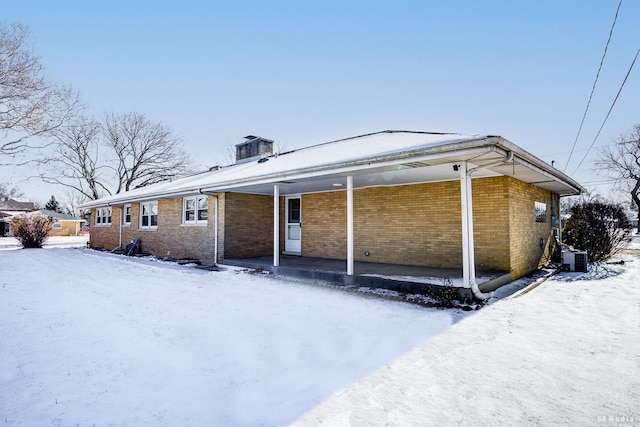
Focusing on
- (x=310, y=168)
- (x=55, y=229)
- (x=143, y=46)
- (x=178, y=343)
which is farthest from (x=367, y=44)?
(x=55, y=229)

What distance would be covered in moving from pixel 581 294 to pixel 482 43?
26.9 ft

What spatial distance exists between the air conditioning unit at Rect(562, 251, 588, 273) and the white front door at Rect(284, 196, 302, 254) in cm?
844

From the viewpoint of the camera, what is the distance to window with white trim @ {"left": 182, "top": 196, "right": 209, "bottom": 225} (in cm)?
1202

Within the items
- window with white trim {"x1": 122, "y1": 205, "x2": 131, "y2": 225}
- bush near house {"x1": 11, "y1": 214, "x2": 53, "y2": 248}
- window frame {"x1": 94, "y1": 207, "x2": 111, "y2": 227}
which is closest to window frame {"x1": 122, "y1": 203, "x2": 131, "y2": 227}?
window with white trim {"x1": 122, "y1": 205, "x2": 131, "y2": 225}

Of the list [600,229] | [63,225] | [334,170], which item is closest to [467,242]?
[334,170]

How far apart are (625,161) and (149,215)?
44433mm

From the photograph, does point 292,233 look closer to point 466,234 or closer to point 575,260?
point 466,234

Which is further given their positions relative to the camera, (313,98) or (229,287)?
(313,98)

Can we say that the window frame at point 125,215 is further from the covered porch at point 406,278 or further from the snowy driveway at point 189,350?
the covered porch at point 406,278

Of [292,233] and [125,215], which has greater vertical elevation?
[125,215]

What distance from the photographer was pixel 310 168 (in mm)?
7301

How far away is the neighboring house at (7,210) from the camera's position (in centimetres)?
3747

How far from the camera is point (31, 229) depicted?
20.7 metres

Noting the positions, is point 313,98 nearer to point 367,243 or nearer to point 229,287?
point 367,243
